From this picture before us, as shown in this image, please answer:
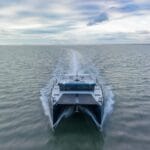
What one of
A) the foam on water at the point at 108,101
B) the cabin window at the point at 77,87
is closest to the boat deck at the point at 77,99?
the cabin window at the point at 77,87

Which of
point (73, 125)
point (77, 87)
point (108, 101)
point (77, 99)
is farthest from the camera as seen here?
point (108, 101)

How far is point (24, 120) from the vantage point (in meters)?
26.6

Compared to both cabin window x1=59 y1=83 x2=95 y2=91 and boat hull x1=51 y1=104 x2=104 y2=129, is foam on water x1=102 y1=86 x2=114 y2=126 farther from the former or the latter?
cabin window x1=59 y1=83 x2=95 y2=91

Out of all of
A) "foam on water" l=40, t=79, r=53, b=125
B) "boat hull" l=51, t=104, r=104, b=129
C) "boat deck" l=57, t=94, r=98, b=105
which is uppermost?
"boat deck" l=57, t=94, r=98, b=105

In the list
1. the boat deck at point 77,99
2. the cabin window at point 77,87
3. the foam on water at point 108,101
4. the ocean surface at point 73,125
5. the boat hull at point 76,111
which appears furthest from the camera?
the cabin window at point 77,87

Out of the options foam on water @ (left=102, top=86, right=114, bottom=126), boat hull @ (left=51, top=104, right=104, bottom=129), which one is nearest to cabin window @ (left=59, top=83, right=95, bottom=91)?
foam on water @ (left=102, top=86, right=114, bottom=126)

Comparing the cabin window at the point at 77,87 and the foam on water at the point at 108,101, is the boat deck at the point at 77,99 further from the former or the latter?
the foam on water at the point at 108,101

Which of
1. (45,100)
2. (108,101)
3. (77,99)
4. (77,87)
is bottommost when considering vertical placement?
(108,101)

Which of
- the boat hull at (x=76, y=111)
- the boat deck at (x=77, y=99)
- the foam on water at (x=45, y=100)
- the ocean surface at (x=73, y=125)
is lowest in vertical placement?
the ocean surface at (x=73, y=125)

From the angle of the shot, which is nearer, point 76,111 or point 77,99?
point 76,111

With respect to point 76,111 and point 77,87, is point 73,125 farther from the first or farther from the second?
point 77,87

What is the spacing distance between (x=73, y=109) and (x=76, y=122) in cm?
144

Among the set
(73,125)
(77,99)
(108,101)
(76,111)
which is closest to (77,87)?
(77,99)

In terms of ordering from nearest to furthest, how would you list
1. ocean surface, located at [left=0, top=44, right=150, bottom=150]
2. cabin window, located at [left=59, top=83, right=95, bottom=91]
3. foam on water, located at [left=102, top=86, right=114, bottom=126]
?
ocean surface, located at [left=0, top=44, right=150, bottom=150] < foam on water, located at [left=102, top=86, right=114, bottom=126] < cabin window, located at [left=59, top=83, right=95, bottom=91]
